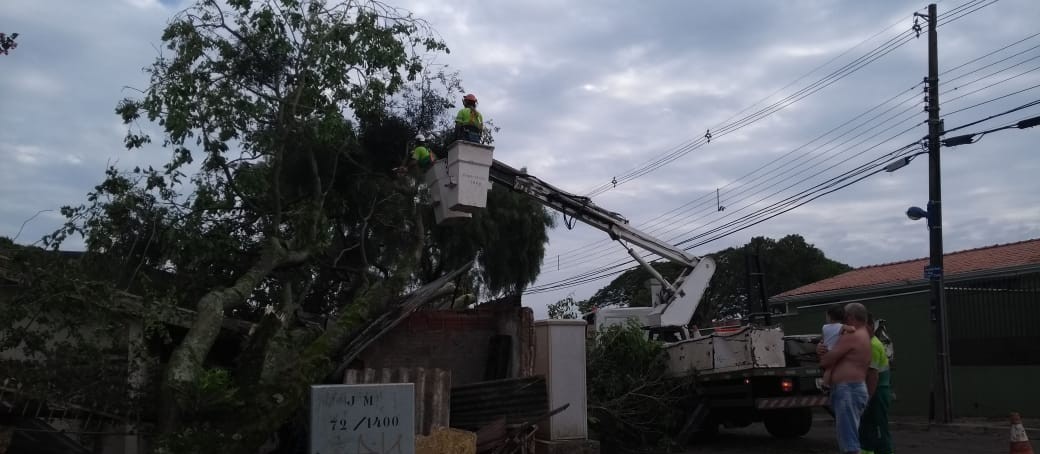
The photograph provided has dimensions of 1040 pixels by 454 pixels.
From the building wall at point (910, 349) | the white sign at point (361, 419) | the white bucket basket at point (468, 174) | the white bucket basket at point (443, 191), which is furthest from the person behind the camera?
the building wall at point (910, 349)

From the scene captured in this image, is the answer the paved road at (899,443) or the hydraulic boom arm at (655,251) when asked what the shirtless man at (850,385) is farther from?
the hydraulic boom arm at (655,251)

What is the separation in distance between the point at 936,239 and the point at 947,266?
8.91m

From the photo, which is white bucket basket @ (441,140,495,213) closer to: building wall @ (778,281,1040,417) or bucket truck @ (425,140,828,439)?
bucket truck @ (425,140,828,439)

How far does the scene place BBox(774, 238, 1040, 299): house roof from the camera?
22.8 m

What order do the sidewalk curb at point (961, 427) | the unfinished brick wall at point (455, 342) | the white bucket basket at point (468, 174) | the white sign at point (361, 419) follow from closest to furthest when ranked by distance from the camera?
the white sign at point (361, 419) → the unfinished brick wall at point (455, 342) → the white bucket basket at point (468, 174) → the sidewalk curb at point (961, 427)

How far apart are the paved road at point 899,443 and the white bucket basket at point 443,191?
5101 millimetres

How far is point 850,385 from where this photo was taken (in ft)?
23.8

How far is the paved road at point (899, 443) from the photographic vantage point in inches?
490

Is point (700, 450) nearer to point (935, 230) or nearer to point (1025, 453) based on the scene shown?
point (1025, 453)

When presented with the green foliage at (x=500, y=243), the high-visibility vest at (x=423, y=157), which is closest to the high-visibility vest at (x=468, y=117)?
the high-visibility vest at (x=423, y=157)

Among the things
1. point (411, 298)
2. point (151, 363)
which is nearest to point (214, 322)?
point (151, 363)

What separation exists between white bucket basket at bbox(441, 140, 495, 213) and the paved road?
5146 mm

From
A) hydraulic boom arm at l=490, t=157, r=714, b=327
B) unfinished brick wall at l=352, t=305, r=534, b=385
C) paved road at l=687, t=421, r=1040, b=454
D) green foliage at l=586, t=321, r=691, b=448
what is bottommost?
paved road at l=687, t=421, r=1040, b=454

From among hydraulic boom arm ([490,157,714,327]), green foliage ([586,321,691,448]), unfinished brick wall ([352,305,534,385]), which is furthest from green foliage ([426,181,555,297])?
unfinished brick wall ([352,305,534,385])
